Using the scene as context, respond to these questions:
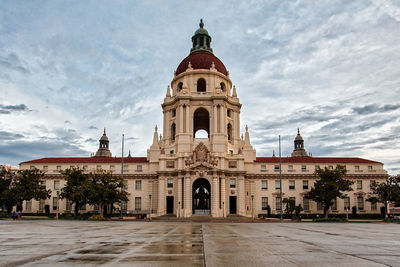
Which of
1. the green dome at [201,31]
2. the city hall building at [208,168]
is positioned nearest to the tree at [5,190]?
the city hall building at [208,168]

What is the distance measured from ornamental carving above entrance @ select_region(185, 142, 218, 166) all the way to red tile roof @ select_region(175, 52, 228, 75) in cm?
2402

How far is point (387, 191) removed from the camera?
73.2 meters

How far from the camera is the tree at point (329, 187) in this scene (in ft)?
238

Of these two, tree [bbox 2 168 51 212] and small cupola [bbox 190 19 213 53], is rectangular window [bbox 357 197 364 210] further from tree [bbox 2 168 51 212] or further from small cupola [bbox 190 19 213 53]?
tree [bbox 2 168 51 212]

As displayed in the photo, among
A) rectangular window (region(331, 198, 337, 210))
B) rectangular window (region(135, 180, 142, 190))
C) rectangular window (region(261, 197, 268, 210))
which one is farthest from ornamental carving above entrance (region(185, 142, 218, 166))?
rectangular window (region(331, 198, 337, 210))

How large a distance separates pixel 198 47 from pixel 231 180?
39552 millimetres

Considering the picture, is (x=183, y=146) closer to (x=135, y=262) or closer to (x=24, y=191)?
(x=24, y=191)

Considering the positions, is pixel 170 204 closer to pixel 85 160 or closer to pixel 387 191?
pixel 85 160

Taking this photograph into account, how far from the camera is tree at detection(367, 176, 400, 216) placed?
71625 millimetres

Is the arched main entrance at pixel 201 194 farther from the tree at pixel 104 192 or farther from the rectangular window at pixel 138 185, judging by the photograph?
the tree at pixel 104 192

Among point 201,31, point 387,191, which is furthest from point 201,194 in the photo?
point 201,31

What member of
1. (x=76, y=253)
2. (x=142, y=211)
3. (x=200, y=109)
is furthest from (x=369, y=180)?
(x=76, y=253)

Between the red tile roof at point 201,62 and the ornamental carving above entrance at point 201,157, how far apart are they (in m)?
24.0

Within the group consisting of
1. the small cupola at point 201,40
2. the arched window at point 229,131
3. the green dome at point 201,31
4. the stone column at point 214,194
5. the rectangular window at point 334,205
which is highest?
the green dome at point 201,31
